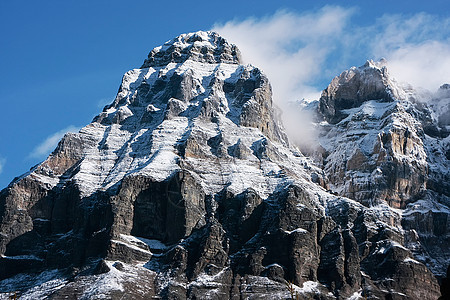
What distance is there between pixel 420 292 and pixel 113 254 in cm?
7029

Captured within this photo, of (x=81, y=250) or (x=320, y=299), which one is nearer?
(x=320, y=299)

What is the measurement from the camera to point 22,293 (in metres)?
184

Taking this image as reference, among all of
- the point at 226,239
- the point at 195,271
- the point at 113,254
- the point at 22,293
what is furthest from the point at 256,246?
the point at 22,293

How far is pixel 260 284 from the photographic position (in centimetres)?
17950

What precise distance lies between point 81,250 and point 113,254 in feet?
38.7

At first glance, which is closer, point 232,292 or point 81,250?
point 232,292

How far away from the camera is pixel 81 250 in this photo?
635 feet

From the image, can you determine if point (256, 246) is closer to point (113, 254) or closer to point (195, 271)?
point (195, 271)

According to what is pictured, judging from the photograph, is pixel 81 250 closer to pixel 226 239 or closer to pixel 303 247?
pixel 226 239

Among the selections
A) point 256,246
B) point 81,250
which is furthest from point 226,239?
point 81,250

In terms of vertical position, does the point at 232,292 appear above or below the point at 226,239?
below

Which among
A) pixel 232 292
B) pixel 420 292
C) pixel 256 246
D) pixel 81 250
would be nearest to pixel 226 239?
pixel 256 246

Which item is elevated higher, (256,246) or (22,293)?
(256,246)

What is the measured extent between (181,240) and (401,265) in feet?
170
